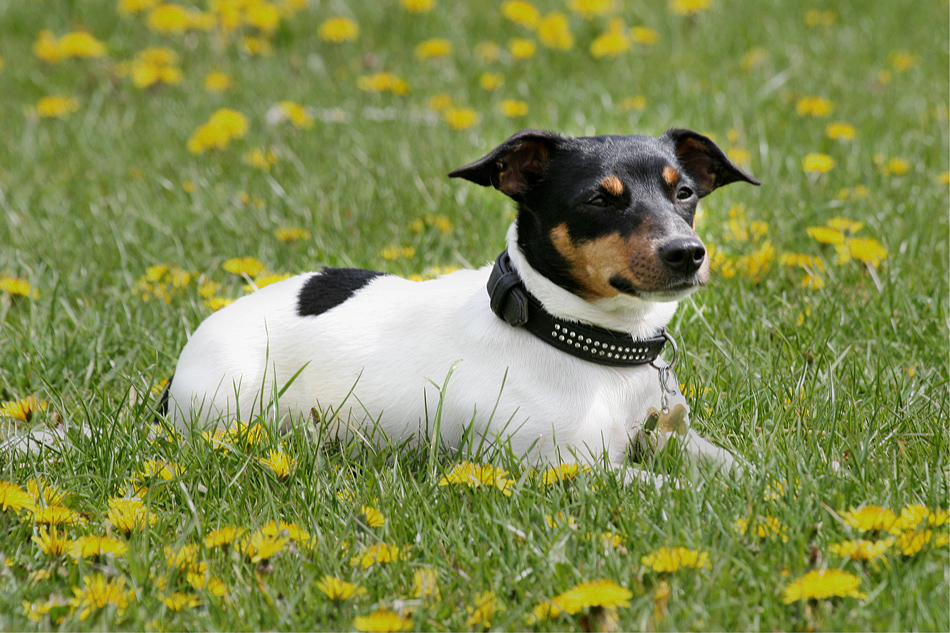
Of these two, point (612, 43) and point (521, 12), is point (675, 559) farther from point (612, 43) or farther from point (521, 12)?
point (521, 12)

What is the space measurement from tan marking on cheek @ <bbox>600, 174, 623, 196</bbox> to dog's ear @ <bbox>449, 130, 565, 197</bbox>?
247mm

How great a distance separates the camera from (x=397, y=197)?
4840 mm

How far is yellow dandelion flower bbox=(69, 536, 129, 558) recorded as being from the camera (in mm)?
2270

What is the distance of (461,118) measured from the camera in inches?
215

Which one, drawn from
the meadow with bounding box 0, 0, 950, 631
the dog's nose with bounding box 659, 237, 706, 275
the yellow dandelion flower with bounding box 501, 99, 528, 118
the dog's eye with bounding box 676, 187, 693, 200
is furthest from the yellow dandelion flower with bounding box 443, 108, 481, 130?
the dog's nose with bounding box 659, 237, 706, 275

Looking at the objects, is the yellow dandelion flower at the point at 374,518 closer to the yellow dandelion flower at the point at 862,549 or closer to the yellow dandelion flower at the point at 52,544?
the yellow dandelion flower at the point at 52,544

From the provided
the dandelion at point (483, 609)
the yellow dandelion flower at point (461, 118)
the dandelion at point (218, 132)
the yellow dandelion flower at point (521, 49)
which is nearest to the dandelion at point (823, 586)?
the dandelion at point (483, 609)

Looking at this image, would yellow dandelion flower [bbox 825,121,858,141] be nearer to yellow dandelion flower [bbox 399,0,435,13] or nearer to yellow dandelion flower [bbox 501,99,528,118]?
yellow dandelion flower [bbox 501,99,528,118]

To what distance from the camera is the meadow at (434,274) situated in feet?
7.12

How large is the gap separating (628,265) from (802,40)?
196 inches

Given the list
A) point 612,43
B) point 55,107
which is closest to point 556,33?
point 612,43

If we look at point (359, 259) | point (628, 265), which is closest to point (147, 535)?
point (628, 265)

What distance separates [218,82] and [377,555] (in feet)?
16.2

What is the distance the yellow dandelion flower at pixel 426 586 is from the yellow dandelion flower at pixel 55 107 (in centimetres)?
511
